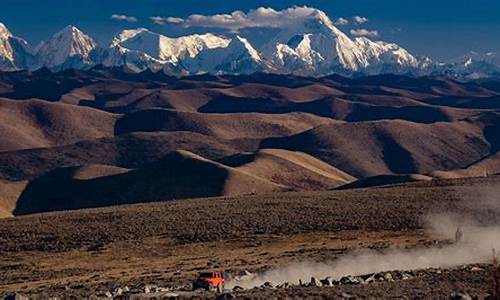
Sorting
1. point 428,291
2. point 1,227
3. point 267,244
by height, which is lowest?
point 1,227

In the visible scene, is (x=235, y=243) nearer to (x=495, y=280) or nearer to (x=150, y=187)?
(x=495, y=280)

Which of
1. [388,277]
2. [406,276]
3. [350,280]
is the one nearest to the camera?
[350,280]

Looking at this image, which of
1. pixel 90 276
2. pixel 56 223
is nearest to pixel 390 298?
pixel 90 276

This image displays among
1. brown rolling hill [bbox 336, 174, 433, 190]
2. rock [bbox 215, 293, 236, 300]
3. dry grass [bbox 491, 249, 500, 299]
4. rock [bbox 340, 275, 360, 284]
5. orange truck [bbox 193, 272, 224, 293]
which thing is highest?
dry grass [bbox 491, 249, 500, 299]

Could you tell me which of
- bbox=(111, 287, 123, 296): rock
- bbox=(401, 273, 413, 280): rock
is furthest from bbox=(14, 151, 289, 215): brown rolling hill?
bbox=(401, 273, 413, 280): rock

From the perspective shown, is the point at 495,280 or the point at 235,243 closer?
the point at 495,280

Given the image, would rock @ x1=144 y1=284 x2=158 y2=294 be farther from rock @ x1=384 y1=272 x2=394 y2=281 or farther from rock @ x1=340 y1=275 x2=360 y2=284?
rock @ x1=384 y1=272 x2=394 y2=281

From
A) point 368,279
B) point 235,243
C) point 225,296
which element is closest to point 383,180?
point 235,243

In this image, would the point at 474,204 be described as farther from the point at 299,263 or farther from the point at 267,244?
the point at 299,263
